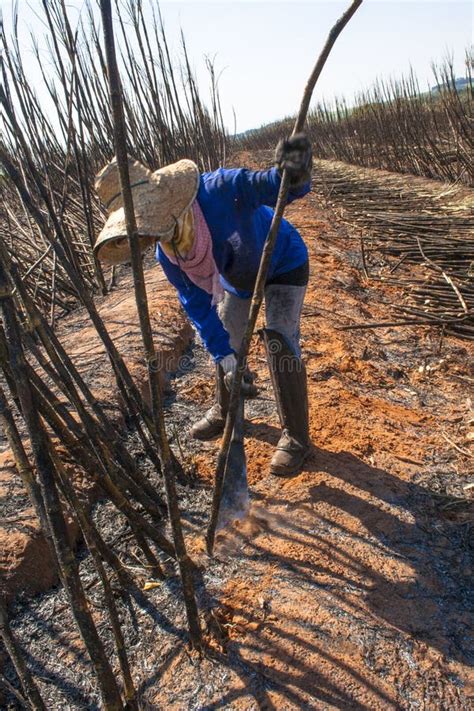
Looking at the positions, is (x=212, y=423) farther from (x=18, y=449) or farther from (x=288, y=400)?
(x=18, y=449)

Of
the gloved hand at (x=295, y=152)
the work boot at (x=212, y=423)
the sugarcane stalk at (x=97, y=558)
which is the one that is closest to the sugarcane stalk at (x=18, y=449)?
the sugarcane stalk at (x=97, y=558)

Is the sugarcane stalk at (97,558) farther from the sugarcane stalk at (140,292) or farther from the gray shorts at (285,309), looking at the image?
the gray shorts at (285,309)

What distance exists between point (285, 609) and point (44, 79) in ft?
11.8

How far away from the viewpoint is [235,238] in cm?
174

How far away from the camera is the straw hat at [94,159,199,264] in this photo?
1.45 m

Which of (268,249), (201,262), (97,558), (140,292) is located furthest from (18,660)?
(201,262)

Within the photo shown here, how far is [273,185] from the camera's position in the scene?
5.25ft

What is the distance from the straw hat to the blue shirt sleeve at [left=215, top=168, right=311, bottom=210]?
146 millimetres

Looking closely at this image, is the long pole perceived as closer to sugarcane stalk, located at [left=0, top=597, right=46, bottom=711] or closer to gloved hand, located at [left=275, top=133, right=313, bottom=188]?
gloved hand, located at [left=275, top=133, right=313, bottom=188]

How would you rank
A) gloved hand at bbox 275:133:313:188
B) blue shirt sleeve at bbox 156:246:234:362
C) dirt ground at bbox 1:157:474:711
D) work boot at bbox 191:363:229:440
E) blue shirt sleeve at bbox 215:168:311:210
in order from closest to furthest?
1. gloved hand at bbox 275:133:313:188
2. dirt ground at bbox 1:157:474:711
3. blue shirt sleeve at bbox 215:168:311:210
4. blue shirt sleeve at bbox 156:246:234:362
5. work boot at bbox 191:363:229:440

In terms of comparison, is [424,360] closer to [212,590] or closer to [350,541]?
[350,541]

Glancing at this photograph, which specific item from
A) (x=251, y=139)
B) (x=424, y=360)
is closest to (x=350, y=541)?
(x=424, y=360)

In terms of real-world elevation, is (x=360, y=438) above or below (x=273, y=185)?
below

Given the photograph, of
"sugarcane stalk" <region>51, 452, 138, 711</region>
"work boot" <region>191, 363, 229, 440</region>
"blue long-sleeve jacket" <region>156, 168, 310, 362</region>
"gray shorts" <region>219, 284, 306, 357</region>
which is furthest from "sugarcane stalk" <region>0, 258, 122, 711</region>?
"work boot" <region>191, 363, 229, 440</region>
